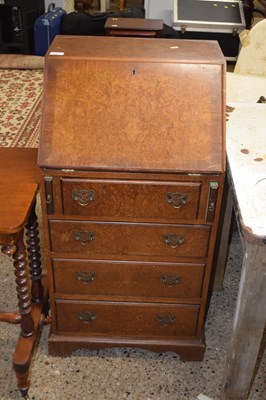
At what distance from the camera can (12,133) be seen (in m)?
4.18

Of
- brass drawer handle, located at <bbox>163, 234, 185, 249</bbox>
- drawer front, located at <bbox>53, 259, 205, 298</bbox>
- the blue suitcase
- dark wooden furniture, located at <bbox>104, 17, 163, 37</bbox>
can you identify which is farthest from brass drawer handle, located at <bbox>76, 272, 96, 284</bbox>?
the blue suitcase

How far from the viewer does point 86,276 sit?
6.60 ft

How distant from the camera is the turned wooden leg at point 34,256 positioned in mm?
2113

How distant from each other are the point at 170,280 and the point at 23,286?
0.60 meters

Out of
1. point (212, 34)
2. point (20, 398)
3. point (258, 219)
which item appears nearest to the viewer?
point (258, 219)

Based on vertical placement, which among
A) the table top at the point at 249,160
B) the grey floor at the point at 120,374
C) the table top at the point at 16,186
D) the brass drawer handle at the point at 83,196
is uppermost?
the table top at the point at 249,160

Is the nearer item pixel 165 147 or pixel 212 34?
pixel 165 147

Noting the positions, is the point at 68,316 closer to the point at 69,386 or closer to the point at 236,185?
the point at 69,386

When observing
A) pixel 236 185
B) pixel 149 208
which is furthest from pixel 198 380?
pixel 236 185

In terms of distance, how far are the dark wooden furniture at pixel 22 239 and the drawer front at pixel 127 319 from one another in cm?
15

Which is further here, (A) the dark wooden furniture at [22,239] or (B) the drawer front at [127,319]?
(B) the drawer front at [127,319]

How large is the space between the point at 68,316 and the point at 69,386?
315 mm

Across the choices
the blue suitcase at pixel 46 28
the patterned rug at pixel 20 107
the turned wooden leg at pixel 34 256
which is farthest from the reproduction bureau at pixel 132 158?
the blue suitcase at pixel 46 28

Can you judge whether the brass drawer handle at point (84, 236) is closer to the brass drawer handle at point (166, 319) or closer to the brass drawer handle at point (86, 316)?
the brass drawer handle at point (86, 316)
